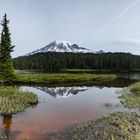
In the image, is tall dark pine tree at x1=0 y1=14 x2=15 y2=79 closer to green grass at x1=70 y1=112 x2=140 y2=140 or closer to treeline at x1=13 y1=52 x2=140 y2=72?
green grass at x1=70 y1=112 x2=140 y2=140

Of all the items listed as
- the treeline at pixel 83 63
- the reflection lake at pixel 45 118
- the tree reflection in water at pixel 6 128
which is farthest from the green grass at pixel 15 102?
the treeline at pixel 83 63

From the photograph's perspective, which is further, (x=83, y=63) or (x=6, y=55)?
(x=83, y=63)

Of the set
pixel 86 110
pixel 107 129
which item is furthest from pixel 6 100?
pixel 107 129

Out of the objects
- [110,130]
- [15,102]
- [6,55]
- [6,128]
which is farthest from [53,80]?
[110,130]

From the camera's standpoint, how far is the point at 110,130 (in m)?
16.8

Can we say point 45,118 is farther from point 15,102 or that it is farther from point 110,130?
point 110,130

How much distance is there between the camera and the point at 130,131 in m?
16.5

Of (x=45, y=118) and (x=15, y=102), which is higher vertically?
(x=15, y=102)

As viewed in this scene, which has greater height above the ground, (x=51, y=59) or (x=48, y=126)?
(x=51, y=59)

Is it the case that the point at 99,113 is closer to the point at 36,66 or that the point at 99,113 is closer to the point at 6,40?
the point at 6,40

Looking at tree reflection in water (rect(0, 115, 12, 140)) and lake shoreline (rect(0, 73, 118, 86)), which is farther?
lake shoreline (rect(0, 73, 118, 86))

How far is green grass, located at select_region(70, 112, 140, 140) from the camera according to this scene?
15597 mm

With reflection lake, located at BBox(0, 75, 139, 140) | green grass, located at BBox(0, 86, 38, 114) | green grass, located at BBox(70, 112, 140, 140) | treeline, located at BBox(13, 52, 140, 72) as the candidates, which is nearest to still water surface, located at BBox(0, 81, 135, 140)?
reflection lake, located at BBox(0, 75, 139, 140)

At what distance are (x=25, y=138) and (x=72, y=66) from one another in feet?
473
